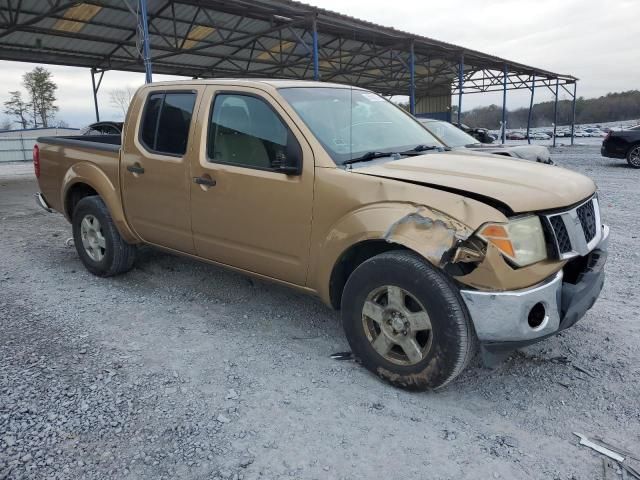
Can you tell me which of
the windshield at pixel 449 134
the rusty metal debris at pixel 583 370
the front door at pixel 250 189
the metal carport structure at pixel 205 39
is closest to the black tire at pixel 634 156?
the metal carport structure at pixel 205 39

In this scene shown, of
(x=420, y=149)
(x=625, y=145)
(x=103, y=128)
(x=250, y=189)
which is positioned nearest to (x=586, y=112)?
(x=625, y=145)

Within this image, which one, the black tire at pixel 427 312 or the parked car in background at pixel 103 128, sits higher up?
the parked car in background at pixel 103 128

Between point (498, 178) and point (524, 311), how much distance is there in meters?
0.78

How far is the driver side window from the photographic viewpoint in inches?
129

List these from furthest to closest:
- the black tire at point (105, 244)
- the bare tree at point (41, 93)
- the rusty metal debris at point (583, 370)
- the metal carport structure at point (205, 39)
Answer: the bare tree at point (41, 93) < the metal carport structure at point (205, 39) < the black tire at point (105, 244) < the rusty metal debris at point (583, 370)

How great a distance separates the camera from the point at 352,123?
3.50m

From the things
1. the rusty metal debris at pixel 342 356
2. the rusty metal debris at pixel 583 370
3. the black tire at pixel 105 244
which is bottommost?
the rusty metal debris at pixel 583 370

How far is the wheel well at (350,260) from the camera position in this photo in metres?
2.94

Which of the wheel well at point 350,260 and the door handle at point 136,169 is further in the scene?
the door handle at point 136,169

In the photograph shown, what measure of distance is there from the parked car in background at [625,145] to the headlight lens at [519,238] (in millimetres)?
14880

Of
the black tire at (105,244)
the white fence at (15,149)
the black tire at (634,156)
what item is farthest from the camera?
the white fence at (15,149)

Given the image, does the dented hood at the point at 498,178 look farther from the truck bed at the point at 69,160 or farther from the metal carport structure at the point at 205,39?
the metal carport structure at the point at 205,39

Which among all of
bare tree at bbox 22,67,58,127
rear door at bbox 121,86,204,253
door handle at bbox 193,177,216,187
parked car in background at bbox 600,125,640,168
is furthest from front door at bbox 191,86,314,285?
bare tree at bbox 22,67,58,127

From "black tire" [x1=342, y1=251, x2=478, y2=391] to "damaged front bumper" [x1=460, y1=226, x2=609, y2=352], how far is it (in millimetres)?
89
